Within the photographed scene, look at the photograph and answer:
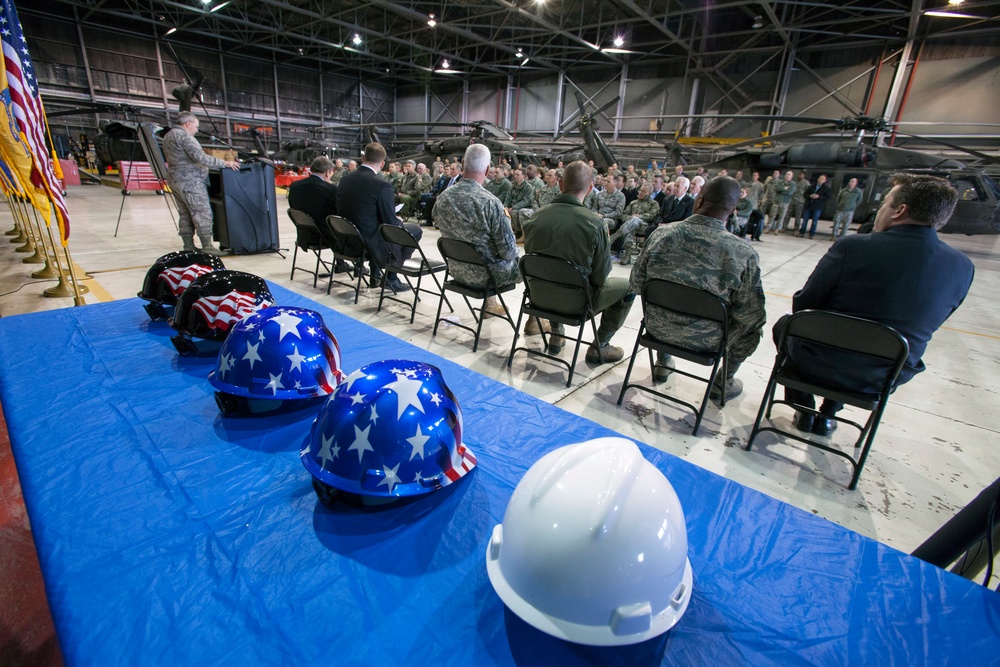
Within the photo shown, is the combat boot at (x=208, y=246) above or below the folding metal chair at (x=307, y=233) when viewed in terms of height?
below

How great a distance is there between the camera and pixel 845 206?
10602 mm

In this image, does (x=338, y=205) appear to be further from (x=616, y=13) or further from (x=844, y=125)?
(x=616, y=13)

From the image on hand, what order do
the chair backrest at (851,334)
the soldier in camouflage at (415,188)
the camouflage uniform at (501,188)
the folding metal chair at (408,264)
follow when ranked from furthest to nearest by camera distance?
the soldier in camouflage at (415,188) < the camouflage uniform at (501,188) < the folding metal chair at (408,264) < the chair backrest at (851,334)

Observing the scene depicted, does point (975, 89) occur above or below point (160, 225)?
above

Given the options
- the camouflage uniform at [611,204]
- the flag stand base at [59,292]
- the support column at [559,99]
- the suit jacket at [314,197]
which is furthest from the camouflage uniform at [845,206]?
the support column at [559,99]

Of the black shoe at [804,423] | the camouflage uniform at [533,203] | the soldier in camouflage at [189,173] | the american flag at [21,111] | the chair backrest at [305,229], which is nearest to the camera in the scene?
the black shoe at [804,423]

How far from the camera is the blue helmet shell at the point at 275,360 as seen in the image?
172 cm

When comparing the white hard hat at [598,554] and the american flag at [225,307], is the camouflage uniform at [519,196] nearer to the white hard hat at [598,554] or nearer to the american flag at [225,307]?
the american flag at [225,307]

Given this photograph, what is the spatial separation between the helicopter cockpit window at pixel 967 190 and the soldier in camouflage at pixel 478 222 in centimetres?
1147

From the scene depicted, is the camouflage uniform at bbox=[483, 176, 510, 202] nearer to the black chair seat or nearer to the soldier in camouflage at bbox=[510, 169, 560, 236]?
the soldier in camouflage at bbox=[510, 169, 560, 236]

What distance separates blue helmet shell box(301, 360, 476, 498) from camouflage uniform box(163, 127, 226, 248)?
5452 mm

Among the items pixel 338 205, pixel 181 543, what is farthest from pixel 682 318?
pixel 338 205

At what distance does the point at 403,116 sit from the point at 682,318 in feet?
110

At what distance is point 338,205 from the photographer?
466 centimetres
